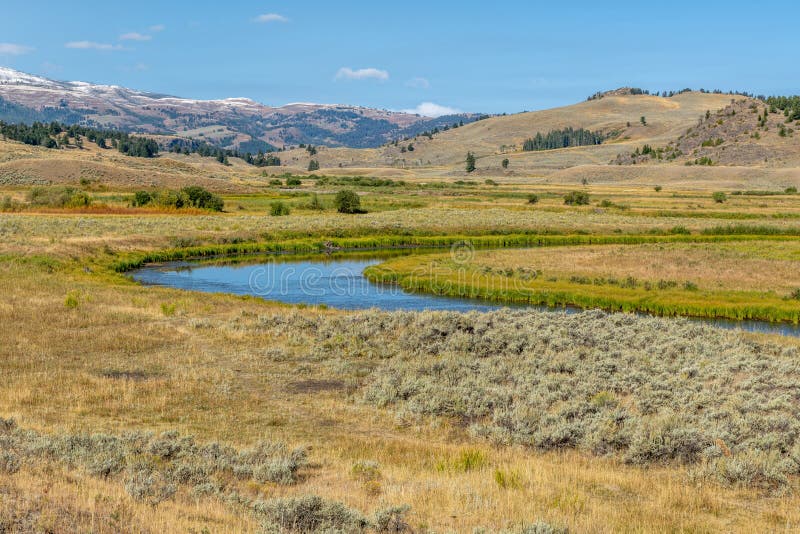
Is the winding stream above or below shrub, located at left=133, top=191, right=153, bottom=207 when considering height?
below

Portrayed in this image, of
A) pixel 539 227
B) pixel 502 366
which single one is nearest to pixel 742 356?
pixel 502 366

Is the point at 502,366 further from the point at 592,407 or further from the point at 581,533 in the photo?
the point at 581,533

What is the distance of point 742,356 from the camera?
80.5 feet

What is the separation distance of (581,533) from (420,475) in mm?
3706

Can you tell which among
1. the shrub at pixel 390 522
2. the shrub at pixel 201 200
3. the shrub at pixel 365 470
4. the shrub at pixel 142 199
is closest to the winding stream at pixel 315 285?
the shrub at pixel 365 470

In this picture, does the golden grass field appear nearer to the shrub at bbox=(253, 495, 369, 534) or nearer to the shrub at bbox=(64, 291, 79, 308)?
the shrub at bbox=(64, 291, 79, 308)

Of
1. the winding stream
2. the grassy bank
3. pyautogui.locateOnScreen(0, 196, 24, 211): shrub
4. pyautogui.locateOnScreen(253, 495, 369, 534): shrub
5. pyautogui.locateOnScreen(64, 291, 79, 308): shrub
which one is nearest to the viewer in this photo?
pyautogui.locateOnScreen(253, 495, 369, 534): shrub

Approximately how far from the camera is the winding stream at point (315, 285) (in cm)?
4116

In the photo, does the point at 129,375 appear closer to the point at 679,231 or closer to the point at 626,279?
the point at 626,279

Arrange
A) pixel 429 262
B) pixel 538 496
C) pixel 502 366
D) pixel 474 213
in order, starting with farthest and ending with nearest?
1. pixel 474 213
2. pixel 429 262
3. pixel 502 366
4. pixel 538 496

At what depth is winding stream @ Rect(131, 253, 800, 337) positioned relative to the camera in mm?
41156

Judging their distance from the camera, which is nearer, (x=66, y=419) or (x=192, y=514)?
(x=192, y=514)

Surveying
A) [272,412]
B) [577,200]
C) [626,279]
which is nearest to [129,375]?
[272,412]

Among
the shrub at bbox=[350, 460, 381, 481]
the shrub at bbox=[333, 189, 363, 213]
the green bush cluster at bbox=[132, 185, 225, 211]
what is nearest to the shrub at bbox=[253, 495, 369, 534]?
the shrub at bbox=[350, 460, 381, 481]
